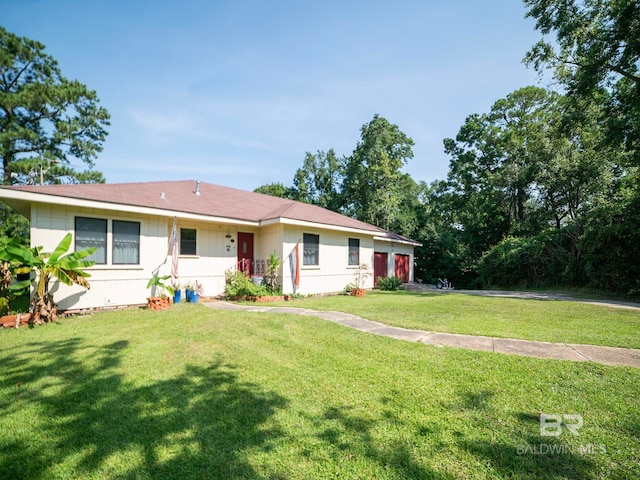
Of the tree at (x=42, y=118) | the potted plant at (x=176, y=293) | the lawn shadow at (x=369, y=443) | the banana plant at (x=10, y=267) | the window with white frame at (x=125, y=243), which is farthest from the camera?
the tree at (x=42, y=118)

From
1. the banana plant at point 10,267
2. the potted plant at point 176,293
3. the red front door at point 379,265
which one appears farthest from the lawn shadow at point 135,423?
the red front door at point 379,265

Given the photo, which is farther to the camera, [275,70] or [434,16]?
[275,70]

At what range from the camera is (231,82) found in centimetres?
1098

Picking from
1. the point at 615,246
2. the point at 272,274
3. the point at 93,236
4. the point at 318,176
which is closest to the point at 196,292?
the point at 272,274

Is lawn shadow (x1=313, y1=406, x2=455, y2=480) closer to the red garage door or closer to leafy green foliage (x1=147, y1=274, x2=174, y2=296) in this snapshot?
leafy green foliage (x1=147, y1=274, x2=174, y2=296)

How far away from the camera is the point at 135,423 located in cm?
288

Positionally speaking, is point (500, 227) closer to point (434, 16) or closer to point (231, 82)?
point (434, 16)

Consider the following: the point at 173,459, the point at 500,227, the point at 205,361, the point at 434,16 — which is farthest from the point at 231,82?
the point at 500,227

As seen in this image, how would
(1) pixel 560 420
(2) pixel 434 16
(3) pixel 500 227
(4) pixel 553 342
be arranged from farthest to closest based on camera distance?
(3) pixel 500 227, (2) pixel 434 16, (4) pixel 553 342, (1) pixel 560 420

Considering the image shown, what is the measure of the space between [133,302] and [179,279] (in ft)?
5.33

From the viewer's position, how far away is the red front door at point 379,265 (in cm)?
1702

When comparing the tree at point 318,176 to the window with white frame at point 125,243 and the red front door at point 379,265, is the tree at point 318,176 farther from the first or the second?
the window with white frame at point 125,243

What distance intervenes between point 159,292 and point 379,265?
12.1 m

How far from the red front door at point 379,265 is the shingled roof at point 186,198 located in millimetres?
1515
